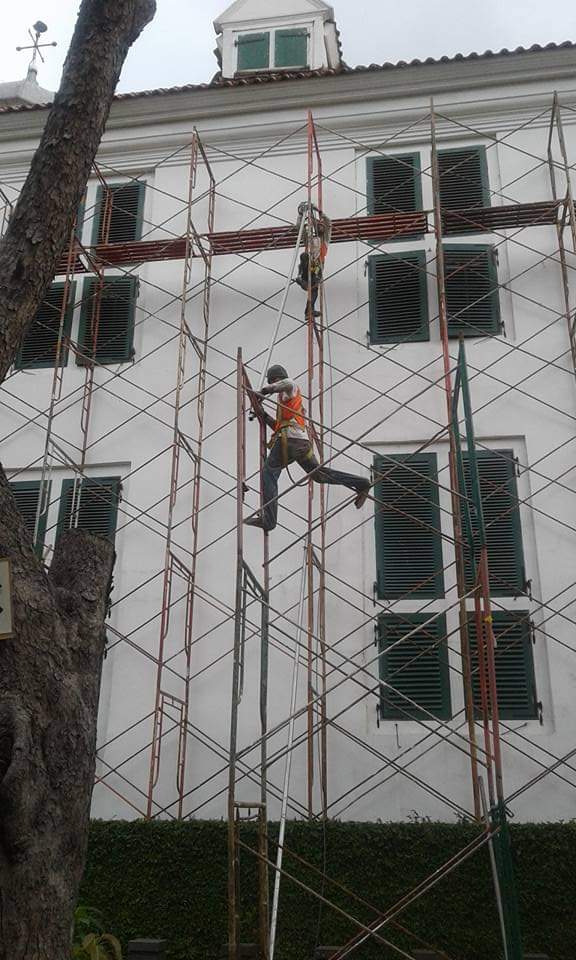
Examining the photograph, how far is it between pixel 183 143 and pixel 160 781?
→ 7.96 metres

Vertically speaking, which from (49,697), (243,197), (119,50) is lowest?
(49,697)

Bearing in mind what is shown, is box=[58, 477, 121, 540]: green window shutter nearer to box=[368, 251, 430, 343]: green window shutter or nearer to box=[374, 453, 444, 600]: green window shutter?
box=[374, 453, 444, 600]: green window shutter

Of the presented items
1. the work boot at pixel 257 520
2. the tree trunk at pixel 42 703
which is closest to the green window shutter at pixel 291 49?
the work boot at pixel 257 520

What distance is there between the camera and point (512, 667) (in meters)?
8.88

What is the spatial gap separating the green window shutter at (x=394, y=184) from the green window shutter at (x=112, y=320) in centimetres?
310

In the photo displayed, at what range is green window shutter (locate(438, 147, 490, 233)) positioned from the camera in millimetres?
11188

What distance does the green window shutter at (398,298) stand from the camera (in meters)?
A: 10.5

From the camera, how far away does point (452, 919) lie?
7.29 m

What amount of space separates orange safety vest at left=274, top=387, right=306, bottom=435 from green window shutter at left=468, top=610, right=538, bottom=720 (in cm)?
276

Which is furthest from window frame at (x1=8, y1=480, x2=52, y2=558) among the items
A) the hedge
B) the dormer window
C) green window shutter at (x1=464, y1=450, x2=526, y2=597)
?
the dormer window

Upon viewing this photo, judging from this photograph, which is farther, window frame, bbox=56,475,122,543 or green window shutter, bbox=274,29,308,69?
green window shutter, bbox=274,29,308,69

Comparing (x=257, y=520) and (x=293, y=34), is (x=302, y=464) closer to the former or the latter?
(x=257, y=520)

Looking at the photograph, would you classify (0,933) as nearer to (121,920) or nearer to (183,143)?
(121,920)

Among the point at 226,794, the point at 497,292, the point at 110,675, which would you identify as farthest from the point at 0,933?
the point at 497,292
